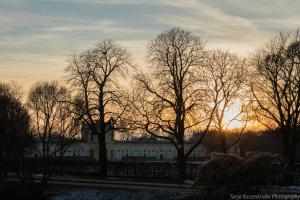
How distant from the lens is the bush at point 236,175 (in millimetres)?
19422

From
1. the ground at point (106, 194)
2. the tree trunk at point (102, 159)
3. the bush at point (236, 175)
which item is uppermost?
the tree trunk at point (102, 159)

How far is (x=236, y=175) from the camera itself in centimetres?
1959

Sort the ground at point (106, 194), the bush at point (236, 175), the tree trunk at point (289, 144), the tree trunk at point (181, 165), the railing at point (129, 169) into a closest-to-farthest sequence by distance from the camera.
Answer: the bush at point (236, 175)
the ground at point (106, 194)
the tree trunk at point (289, 144)
the tree trunk at point (181, 165)
the railing at point (129, 169)

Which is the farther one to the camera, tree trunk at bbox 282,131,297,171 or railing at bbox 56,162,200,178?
railing at bbox 56,162,200,178

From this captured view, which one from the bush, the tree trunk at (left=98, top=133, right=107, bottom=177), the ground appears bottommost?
the ground

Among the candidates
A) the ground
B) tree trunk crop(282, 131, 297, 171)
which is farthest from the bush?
tree trunk crop(282, 131, 297, 171)

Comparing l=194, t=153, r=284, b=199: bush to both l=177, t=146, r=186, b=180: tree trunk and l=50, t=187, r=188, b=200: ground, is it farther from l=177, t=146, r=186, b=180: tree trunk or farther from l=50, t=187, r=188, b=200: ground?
l=177, t=146, r=186, b=180: tree trunk

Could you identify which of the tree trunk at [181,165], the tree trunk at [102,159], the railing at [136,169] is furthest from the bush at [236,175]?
the tree trunk at [102,159]

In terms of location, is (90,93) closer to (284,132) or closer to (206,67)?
(206,67)

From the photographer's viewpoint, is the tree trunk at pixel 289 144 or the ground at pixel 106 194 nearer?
the ground at pixel 106 194

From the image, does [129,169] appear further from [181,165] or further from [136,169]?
[181,165]

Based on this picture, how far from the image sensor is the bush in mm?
19422

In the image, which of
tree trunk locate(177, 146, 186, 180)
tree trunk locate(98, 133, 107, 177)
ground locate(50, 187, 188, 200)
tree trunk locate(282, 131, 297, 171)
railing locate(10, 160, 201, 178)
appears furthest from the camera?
tree trunk locate(98, 133, 107, 177)

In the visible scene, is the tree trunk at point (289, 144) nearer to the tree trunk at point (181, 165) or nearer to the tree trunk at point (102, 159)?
the tree trunk at point (181, 165)
